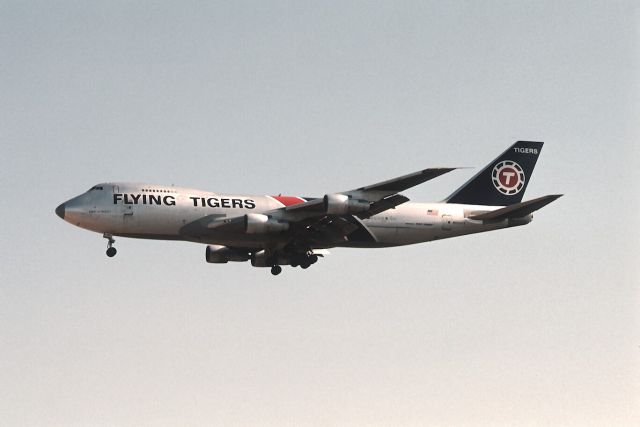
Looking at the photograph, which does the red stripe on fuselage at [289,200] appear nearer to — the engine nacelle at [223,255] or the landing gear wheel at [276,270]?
the landing gear wheel at [276,270]

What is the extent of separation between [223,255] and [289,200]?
21.1ft

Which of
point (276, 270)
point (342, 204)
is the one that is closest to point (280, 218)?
point (342, 204)

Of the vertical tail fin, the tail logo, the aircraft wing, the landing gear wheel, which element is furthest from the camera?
the tail logo

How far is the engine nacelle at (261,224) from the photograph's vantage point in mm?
59219

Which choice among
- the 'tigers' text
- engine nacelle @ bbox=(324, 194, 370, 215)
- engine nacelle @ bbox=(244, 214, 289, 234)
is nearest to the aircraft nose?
the 'tigers' text

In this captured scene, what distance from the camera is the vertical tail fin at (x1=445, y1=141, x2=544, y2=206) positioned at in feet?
225

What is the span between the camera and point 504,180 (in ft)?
230

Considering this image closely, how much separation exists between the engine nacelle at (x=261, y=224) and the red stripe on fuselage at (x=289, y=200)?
9.31ft

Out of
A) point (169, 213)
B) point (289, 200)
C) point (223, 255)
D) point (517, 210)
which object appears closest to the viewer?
point (169, 213)

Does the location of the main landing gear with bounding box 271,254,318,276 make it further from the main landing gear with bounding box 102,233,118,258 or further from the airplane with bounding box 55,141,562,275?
the main landing gear with bounding box 102,233,118,258

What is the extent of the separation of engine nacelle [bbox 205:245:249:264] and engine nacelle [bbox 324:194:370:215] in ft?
32.4

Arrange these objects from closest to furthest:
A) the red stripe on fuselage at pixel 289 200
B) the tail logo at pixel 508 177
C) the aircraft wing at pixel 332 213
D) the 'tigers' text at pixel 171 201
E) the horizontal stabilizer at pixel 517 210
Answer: the aircraft wing at pixel 332 213, the 'tigers' text at pixel 171 201, the horizontal stabilizer at pixel 517 210, the red stripe on fuselage at pixel 289 200, the tail logo at pixel 508 177

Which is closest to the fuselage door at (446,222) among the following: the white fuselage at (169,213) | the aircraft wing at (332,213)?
the white fuselage at (169,213)

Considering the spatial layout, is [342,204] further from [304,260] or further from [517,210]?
[517,210]
